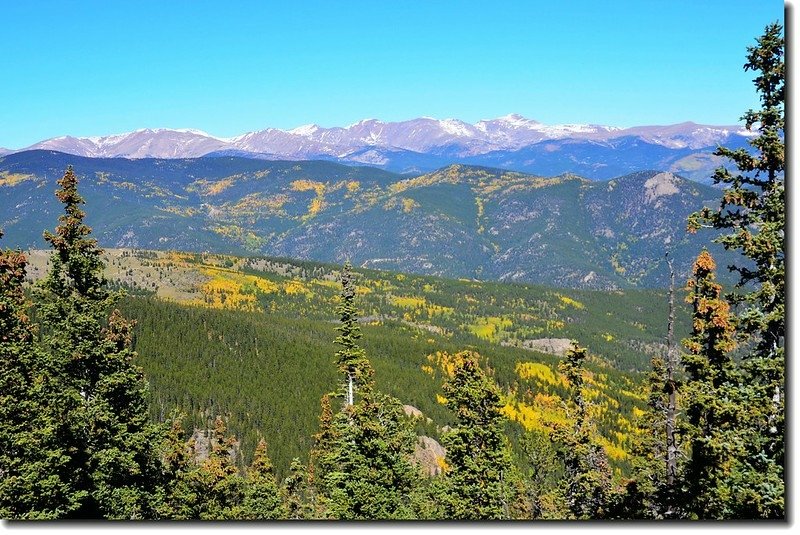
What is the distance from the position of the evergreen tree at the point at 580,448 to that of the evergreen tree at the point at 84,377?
18.7 m

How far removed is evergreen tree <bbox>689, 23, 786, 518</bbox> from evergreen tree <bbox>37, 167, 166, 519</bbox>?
58.9ft

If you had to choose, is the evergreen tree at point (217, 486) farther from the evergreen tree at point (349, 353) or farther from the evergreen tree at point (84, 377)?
the evergreen tree at point (84, 377)

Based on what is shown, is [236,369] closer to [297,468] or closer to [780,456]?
[297,468]

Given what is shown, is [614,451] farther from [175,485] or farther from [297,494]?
[175,485]

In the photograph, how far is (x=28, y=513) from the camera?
52.9ft

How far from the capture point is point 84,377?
2041 cm

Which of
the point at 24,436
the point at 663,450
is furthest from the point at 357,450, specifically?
the point at 24,436

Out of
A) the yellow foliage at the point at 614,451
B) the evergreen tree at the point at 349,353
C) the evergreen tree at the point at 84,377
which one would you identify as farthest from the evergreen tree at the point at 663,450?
the yellow foliage at the point at 614,451

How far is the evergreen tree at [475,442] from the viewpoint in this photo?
28.7 meters

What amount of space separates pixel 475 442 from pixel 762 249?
19966 millimetres

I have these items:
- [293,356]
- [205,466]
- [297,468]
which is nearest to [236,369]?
[293,356]

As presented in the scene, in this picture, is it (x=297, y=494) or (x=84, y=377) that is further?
(x=297, y=494)

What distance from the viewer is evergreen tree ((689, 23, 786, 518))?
42.7 ft

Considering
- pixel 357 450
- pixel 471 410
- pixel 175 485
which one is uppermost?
pixel 471 410
